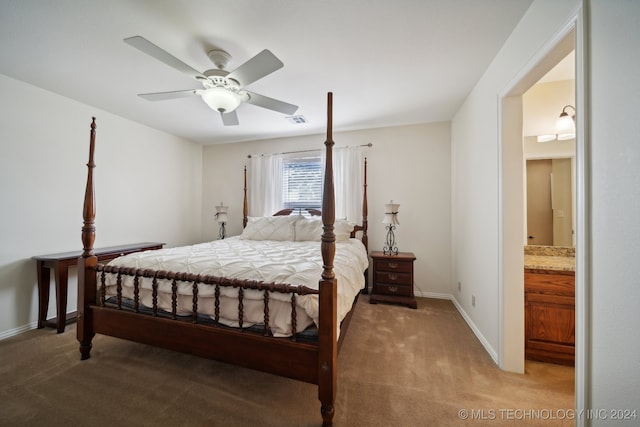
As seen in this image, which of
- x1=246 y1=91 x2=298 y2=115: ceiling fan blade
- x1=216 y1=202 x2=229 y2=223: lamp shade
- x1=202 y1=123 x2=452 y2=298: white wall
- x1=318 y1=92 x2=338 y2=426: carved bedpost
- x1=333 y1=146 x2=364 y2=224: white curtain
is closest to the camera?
x1=318 y1=92 x2=338 y2=426: carved bedpost

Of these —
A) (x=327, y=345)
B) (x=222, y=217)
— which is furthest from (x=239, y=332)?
(x=222, y=217)

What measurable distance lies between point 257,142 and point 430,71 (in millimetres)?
2968

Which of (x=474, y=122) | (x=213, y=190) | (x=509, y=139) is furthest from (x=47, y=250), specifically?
(x=474, y=122)

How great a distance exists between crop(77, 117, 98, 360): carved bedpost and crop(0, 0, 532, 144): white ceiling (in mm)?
645

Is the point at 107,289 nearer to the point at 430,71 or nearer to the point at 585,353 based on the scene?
the point at 585,353

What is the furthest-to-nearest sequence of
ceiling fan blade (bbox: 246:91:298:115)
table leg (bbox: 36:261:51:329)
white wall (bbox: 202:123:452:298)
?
white wall (bbox: 202:123:452:298) → table leg (bbox: 36:261:51:329) → ceiling fan blade (bbox: 246:91:298:115)

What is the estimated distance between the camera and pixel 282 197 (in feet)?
13.2

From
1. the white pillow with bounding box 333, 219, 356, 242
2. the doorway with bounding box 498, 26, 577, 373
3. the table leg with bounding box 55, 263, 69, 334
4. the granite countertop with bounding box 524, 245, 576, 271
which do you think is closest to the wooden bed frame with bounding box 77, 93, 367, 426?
the table leg with bounding box 55, 263, 69, 334

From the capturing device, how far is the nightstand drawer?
120 inches

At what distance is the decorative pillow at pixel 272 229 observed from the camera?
10.7 ft

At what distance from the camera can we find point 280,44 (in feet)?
5.88

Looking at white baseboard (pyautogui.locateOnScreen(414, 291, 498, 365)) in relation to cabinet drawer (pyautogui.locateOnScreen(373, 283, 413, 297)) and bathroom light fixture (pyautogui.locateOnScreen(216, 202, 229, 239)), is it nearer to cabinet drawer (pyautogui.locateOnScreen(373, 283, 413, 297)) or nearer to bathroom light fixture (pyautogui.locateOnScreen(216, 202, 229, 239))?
cabinet drawer (pyautogui.locateOnScreen(373, 283, 413, 297))

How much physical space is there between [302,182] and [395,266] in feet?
6.49

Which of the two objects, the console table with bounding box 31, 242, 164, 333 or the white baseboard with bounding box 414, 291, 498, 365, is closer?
the white baseboard with bounding box 414, 291, 498, 365
